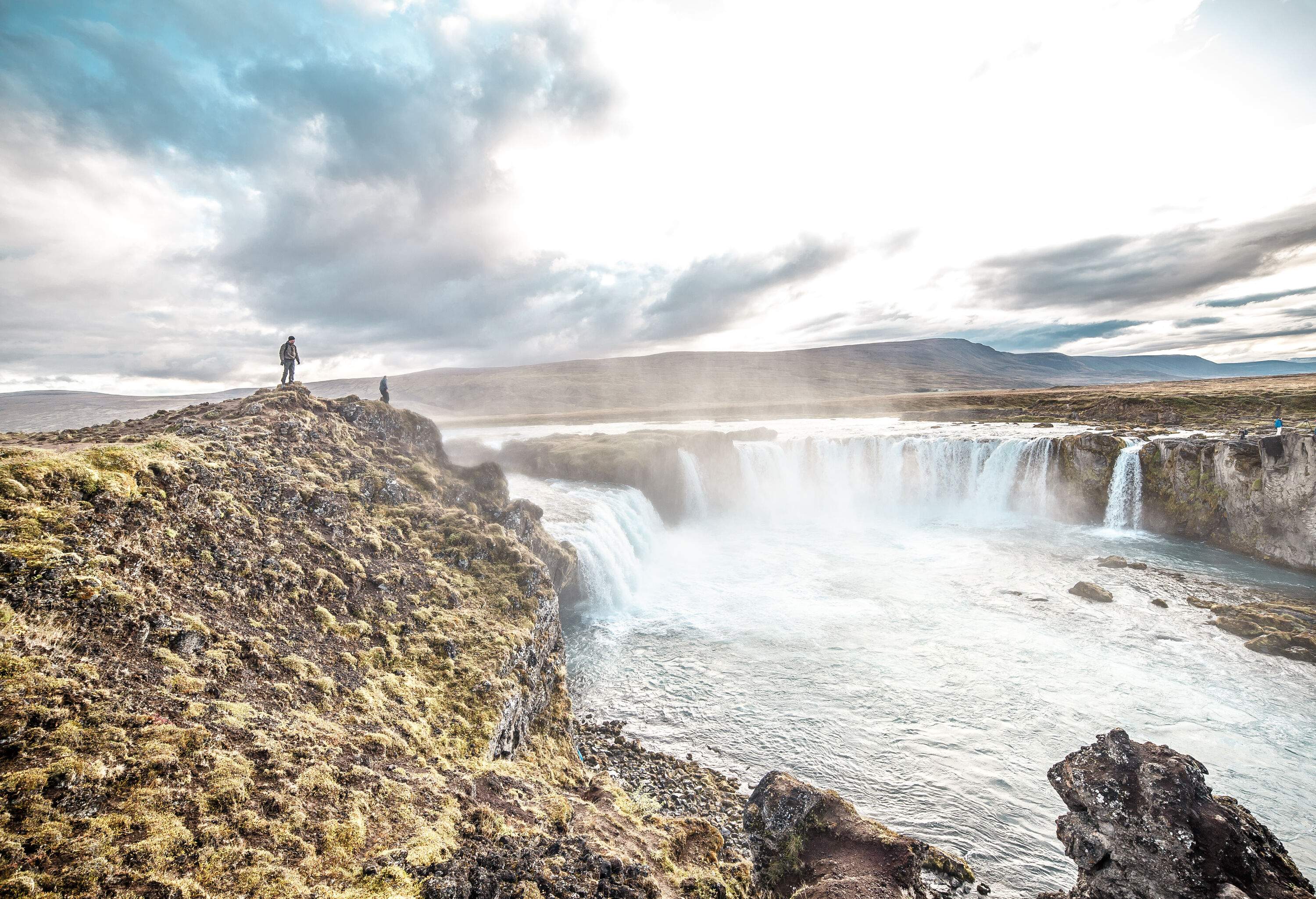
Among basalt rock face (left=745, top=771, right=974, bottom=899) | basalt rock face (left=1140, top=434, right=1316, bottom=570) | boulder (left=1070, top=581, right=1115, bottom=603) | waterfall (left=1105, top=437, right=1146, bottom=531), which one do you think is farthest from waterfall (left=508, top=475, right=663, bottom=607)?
basalt rock face (left=1140, top=434, right=1316, bottom=570)

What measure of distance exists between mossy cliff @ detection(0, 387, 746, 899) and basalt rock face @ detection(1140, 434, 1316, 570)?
40.6 m

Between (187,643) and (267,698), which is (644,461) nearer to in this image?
(267,698)

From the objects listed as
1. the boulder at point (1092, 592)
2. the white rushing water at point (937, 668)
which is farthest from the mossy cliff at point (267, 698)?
the boulder at point (1092, 592)

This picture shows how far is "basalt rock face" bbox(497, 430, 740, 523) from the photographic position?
46.2m

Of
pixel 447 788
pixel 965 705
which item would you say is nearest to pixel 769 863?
pixel 447 788

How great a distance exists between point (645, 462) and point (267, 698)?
39.1m

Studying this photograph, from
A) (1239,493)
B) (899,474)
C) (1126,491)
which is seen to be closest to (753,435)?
(899,474)

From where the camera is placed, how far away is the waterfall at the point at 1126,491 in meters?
37.1

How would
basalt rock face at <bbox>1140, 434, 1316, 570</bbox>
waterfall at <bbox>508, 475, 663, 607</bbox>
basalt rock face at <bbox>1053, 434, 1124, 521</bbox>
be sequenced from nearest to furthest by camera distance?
waterfall at <bbox>508, 475, 663, 607</bbox>
basalt rock face at <bbox>1140, 434, 1316, 570</bbox>
basalt rock face at <bbox>1053, 434, 1124, 521</bbox>

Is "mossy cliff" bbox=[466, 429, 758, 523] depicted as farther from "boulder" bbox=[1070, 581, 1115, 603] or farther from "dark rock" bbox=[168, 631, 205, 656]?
"dark rock" bbox=[168, 631, 205, 656]

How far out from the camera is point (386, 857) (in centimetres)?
594

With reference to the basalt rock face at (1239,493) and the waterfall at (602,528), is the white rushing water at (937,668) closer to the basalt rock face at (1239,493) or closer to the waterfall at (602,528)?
the waterfall at (602,528)

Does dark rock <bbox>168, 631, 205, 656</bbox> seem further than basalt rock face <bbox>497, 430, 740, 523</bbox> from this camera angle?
No

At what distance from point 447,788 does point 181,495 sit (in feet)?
25.7
